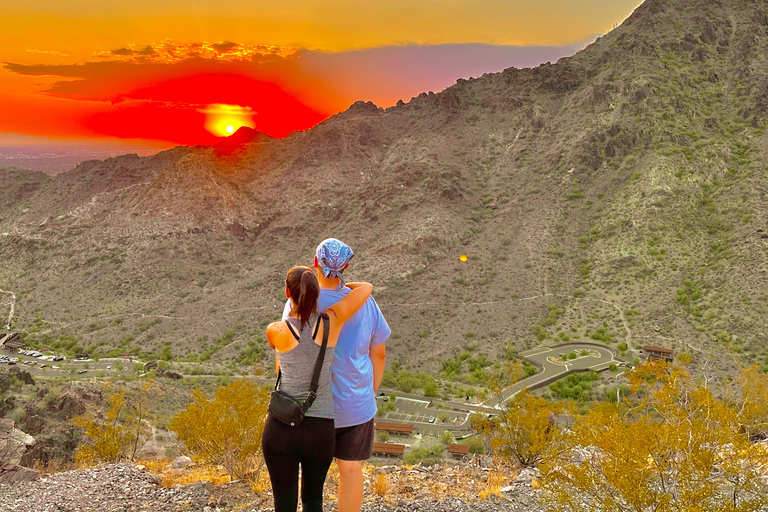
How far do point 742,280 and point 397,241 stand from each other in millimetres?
30017

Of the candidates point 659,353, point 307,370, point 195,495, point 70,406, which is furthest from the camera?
point 659,353

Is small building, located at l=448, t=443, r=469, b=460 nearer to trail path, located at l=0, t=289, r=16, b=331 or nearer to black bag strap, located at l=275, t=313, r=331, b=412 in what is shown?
black bag strap, located at l=275, t=313, r=331, b=412

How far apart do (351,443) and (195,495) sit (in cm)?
428

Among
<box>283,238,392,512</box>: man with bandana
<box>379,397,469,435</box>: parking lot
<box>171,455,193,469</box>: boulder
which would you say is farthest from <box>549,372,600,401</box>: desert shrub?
<box>283,238,392,512</box>: man with bandana

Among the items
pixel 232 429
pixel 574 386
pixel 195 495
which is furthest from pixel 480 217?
pixel 195 495

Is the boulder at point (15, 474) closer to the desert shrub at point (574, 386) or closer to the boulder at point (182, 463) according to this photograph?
the boulder at point (182, 463)

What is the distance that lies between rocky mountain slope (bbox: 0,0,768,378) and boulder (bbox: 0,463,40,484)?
33500 mm

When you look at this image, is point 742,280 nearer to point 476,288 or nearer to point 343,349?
point 476,288

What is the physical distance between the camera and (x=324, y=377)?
12.4 feet

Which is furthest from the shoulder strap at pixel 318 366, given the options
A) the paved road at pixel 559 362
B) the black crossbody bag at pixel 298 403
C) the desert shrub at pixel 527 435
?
the paved road at pixel 559 362

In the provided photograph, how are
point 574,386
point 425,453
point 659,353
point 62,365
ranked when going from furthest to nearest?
point 62,365 → point 659,353 → point 574,386 → point 425,453

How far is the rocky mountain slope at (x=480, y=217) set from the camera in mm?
42719

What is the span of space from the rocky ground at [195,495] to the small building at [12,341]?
5304 centimetres

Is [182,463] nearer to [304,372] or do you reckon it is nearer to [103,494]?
[103,494]
